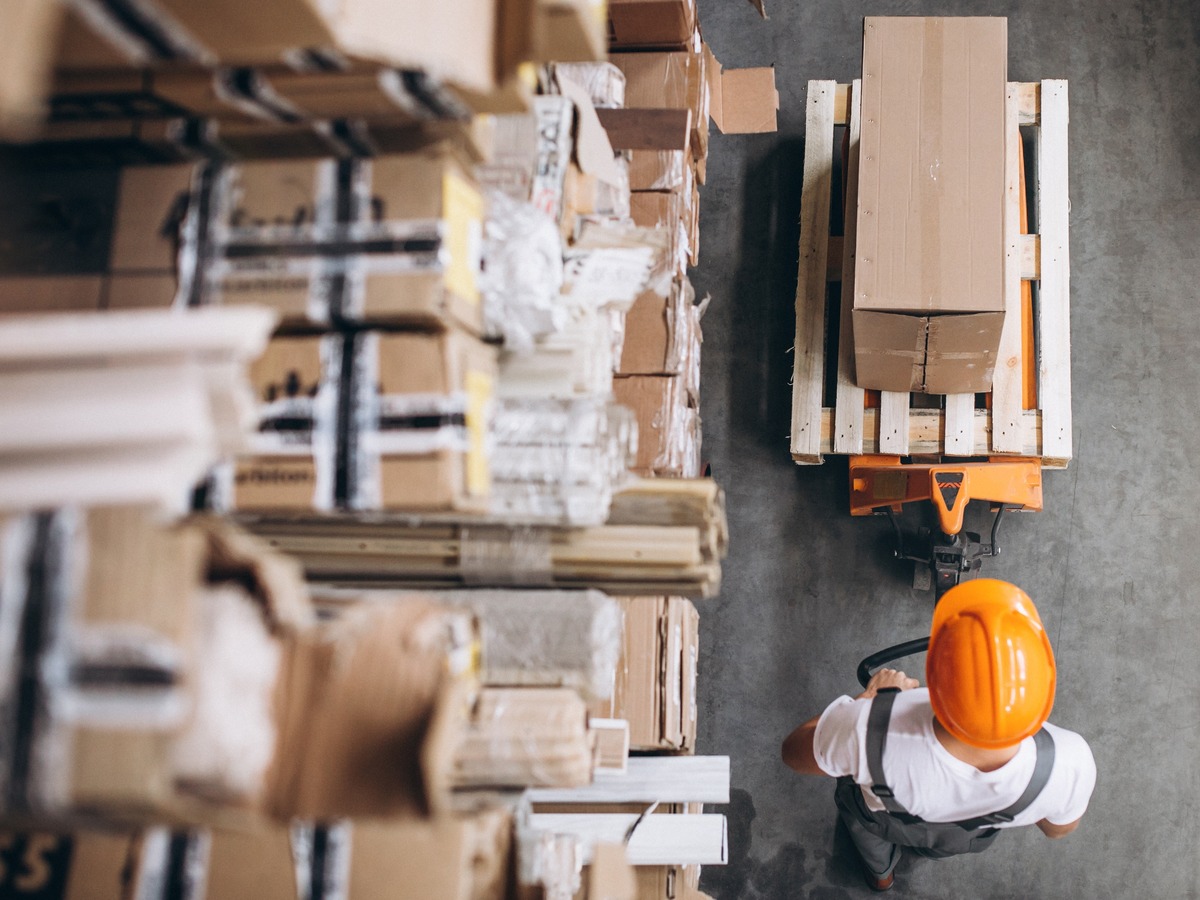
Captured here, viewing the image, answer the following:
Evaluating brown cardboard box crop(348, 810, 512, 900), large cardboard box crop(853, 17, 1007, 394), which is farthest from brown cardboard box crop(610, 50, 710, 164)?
brown cardboard box crop(348, 810, 512, 900)

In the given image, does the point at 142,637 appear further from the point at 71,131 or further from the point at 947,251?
the point at 947,251

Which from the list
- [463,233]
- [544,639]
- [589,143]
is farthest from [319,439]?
[589,143]

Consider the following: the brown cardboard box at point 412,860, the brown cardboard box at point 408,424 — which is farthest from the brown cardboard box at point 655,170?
the brown cardboard box at point 412,860

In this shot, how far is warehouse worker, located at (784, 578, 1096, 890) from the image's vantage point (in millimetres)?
2516

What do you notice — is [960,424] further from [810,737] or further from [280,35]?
[280,35]

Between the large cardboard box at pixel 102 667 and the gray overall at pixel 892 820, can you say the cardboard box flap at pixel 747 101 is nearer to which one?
the gray overall at pixel 892 820

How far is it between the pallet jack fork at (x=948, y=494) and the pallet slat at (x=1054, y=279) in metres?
0.19

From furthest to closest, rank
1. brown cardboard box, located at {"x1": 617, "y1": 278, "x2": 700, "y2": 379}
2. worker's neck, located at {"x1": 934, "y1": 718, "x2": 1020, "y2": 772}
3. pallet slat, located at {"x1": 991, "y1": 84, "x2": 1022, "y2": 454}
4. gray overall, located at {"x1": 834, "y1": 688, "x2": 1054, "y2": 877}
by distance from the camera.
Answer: pallet slat, located at {"x1": 991, "y1": 84, "x2": 1022, "y2": 454}
brown cardboard box, located at {"x1": 617, "y1": 278, "x2": 700, "y2": 379}
gray overall, located at {"x1": 834, "y1": 688, "x2": 1054, "y2": 877}
worker's neck, located at {"x1": 934, "y1": 718, "x2": 1020, "y2": 772}

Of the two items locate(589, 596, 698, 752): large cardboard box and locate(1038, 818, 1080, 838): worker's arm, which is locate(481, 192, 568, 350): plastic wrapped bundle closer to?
locate(589, 596, 698, 752): large cardboard box

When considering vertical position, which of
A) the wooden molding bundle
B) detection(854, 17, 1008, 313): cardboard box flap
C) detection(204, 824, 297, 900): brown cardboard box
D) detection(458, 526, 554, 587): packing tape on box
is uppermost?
detection(854, 17, 1008, 313): cardboard box flap

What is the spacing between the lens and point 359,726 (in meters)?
1.07

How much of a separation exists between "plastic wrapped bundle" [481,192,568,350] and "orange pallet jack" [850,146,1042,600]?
8.63 feet

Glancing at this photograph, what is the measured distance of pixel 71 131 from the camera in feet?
4.45

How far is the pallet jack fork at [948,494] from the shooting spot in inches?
146
